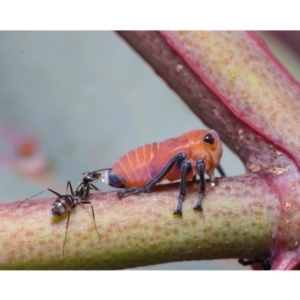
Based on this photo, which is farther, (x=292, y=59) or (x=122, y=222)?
(x=292, y=59)

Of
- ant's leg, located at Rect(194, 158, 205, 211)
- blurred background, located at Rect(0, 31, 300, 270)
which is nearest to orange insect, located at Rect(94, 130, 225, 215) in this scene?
ant's leg, located at Rect(194, 158, 205, 211)

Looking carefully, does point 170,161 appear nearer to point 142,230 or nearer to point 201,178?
point 201,178

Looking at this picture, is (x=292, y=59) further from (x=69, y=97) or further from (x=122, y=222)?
(x=122, y=222)

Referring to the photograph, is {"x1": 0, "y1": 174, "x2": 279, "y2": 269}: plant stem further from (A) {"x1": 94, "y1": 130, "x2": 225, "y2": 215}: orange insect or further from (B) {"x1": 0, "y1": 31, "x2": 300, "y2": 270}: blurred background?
(B) {"x1": 0, "y1": 31, "x2": 300, "y2": 270}: blurred background

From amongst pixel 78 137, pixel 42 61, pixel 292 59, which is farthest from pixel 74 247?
pixel 292 59

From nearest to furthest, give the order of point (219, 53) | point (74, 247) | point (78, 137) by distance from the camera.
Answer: point (74, 247), point (219, 53), point (78, 137)

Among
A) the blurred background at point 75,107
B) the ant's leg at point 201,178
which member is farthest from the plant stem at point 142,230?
the blurred background at point 75,107

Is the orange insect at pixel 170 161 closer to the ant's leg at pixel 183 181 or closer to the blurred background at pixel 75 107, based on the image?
the ant's leg at pixel 183 181

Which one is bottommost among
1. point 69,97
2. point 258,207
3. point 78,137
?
point 258,207
